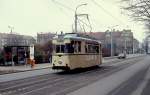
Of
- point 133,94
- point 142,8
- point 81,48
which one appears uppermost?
point 142,8

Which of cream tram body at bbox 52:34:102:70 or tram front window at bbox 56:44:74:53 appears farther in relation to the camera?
tram front window at bbox 56:44:74:53

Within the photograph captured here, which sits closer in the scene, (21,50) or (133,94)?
(133,94)

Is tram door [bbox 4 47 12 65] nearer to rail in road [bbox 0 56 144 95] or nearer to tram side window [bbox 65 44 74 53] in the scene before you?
tram side window [bbox 65 44 74 53]

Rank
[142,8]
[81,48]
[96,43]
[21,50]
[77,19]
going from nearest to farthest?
[81,48] < [142,8] < [96,43] < [21,50] < [77,19]

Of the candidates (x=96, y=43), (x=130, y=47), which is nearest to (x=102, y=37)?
(x=130, y=47)

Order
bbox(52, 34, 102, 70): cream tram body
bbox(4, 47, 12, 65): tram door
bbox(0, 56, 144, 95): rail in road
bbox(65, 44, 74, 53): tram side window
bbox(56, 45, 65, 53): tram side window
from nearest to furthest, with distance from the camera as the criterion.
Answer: bbox(0, 56, 144, 95): rail in road
bbox(52, 34, 102, 70): cream tram body
bbox(65, 44, 74, 53): tram side window
bbox(56, 45, 65, 53): tram side window
bbox(4, 47, 12, 65): tram door

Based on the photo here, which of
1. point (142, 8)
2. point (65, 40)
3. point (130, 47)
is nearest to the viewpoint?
point (65, 40)

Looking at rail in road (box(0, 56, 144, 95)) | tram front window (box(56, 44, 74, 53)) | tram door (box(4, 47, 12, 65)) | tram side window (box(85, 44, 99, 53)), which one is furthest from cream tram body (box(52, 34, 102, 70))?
tram door (box(4, 47, 12, 65))

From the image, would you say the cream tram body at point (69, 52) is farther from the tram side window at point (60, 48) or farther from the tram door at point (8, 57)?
the tram door at point (8, 57)

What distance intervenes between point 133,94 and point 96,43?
2310 cm

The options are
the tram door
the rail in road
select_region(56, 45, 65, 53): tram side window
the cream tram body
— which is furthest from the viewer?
the tram door

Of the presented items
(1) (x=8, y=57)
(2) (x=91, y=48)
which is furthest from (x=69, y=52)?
(1) (x=8, y=57)

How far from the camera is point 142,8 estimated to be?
36375 millimetres

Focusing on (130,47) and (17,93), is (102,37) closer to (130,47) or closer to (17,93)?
(130,47)
